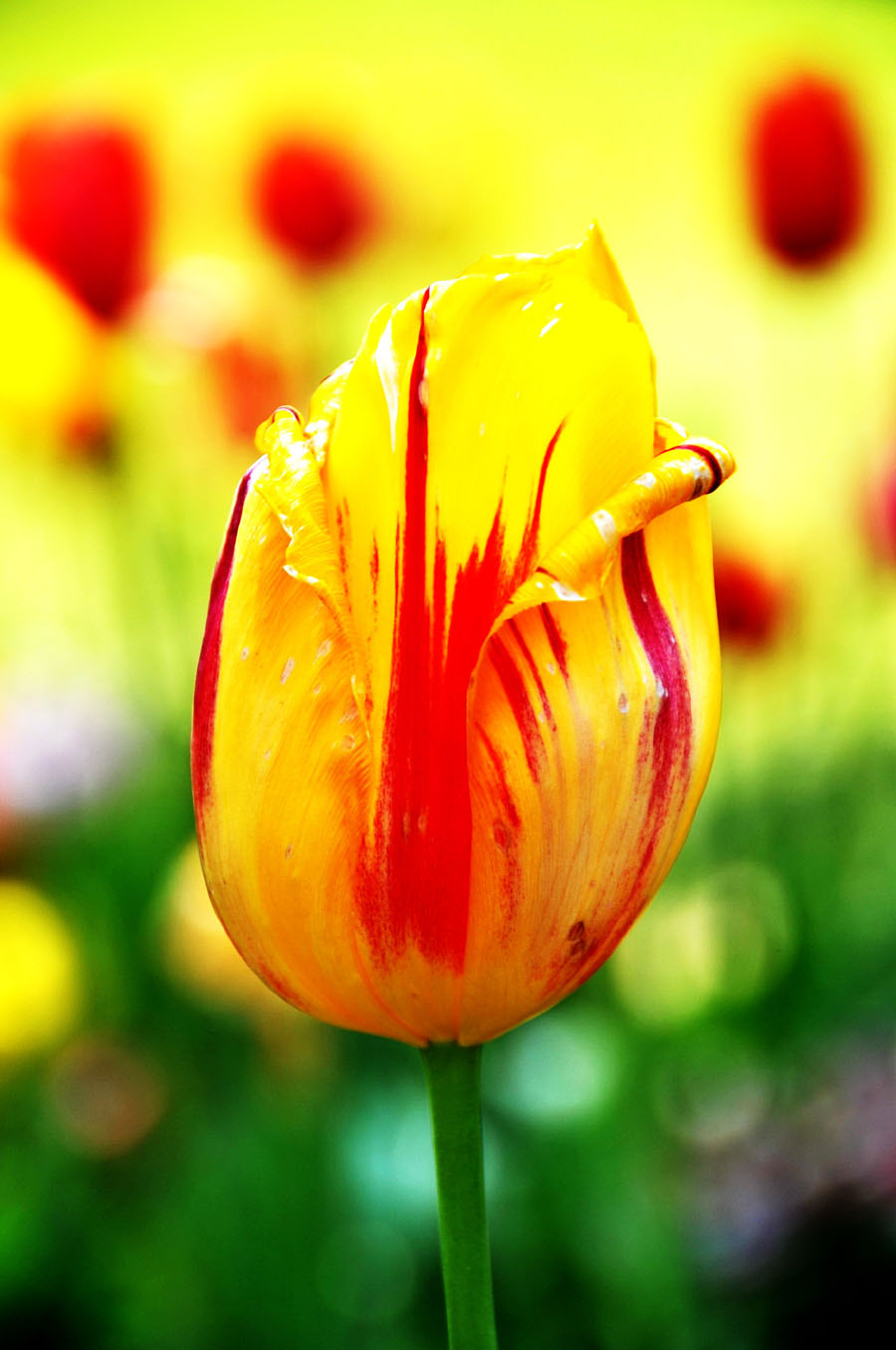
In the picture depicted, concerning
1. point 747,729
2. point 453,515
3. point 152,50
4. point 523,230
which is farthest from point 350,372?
point 152,50

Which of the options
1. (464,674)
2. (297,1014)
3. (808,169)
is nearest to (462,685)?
(464,674)

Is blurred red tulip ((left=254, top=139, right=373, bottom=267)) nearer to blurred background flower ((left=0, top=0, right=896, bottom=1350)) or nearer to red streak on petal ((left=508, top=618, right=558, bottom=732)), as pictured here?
blurred background flower ((left=0, top=0, right=896, bottom=1350))

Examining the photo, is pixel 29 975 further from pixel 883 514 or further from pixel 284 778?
→ pixel 284 778

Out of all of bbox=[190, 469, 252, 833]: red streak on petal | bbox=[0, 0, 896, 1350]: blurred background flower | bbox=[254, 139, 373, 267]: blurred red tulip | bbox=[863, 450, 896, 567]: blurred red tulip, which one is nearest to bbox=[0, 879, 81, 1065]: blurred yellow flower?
bbox=[0, 0, 896, 1350]: blurred background flower

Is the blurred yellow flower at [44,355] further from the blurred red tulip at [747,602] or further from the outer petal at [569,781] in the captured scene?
the outer petal at [569,781]

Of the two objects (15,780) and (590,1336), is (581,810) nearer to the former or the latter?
(590,1336)

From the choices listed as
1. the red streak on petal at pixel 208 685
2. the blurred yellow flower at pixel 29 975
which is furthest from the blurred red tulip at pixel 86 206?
the red streak on petal at pixel 208 685
